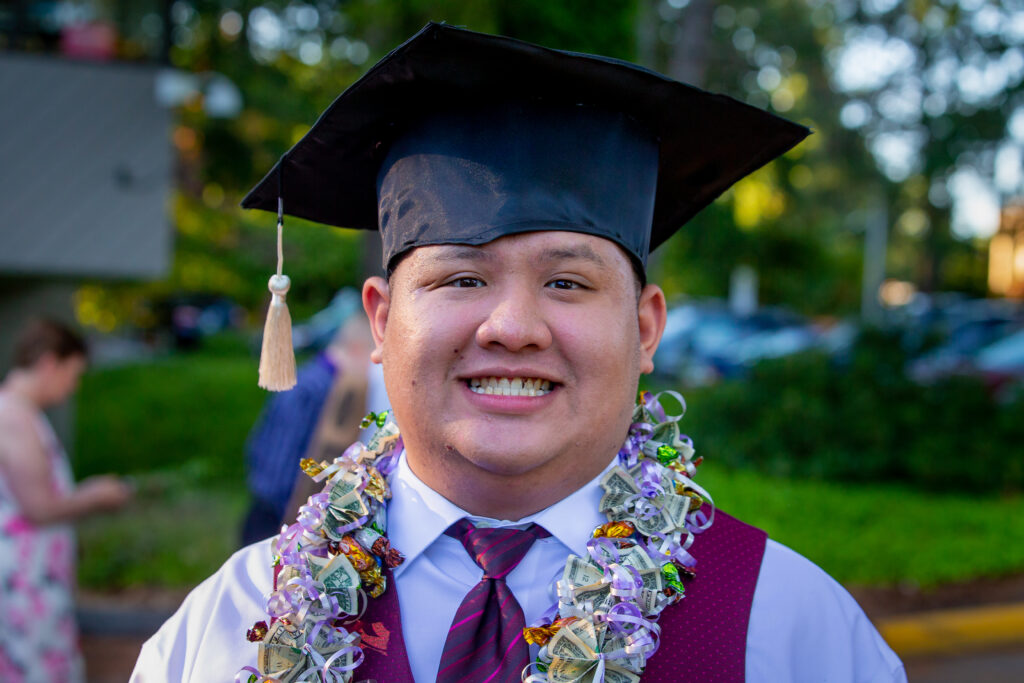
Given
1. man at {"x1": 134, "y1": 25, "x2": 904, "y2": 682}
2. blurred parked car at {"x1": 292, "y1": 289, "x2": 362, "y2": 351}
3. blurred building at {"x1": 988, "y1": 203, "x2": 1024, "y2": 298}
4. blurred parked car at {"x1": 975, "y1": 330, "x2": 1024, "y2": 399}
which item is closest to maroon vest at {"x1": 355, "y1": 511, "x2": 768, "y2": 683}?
man at {"x1": 134, "y1": 25, "x2": 904, "y2": 682}

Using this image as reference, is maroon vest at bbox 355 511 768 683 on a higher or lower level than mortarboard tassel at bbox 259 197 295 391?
lower

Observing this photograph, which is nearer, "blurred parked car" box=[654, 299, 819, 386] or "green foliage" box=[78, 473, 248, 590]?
"green foliage" box=[78, 473, 248, 590]

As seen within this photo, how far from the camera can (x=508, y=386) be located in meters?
1.69

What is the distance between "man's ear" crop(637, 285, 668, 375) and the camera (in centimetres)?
192

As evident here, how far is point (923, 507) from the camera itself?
24.4ft

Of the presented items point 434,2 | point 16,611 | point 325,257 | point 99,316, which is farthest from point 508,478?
point 325,257

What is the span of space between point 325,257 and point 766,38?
23.7 feet

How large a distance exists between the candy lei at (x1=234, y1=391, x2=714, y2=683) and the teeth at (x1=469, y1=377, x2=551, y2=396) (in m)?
0.29

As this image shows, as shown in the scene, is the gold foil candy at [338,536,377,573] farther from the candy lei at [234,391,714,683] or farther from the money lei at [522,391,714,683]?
the money lei at [522,391,714,683]

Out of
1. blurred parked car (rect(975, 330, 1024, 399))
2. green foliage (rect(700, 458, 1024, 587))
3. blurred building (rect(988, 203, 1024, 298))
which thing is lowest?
green foliage (rect(700, 458, 1024, 587))

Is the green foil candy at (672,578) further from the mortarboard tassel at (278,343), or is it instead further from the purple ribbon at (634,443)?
the mortarboard tassel at (278,343)

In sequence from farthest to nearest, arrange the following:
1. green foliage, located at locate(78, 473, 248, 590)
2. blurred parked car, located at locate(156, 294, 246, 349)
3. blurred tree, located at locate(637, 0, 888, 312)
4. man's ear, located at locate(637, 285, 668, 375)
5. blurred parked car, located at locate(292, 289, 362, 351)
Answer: blurred parked car, located at locate(156, 294, 246, 349) < blurred parked car, located at locate(292, 289, 362, 351) < blurred tree, located at locate(637, 0, 888, 312) < green foliage, located at locate(78, 473, 248, 590) < man's ear, located at locate(637, 285, 668, 375)

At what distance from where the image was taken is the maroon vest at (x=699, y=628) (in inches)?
66.7

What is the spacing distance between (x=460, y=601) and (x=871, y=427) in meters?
7.36
